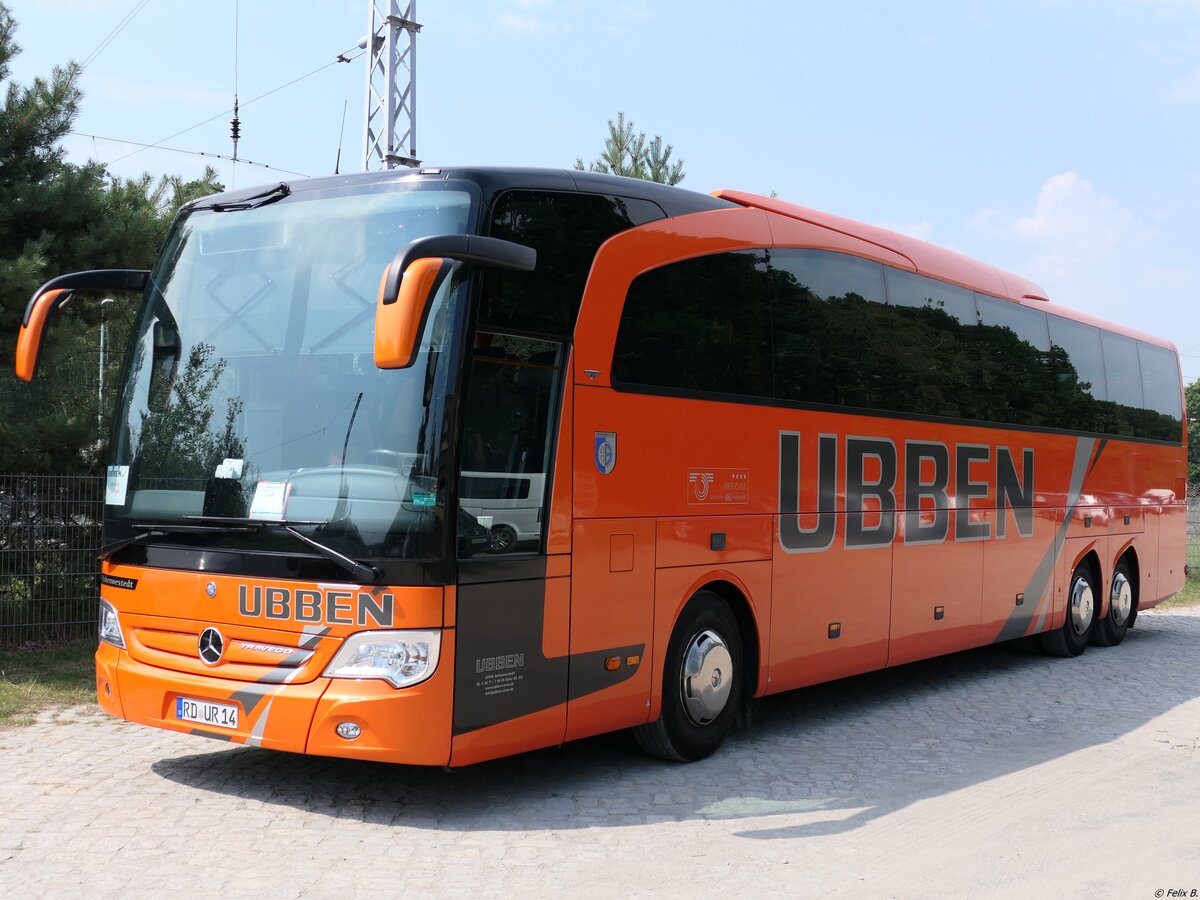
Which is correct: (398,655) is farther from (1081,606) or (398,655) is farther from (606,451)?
(1081,606)

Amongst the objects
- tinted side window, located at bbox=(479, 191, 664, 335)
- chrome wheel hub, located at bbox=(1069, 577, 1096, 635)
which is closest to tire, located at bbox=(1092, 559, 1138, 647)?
chrome wheel hub, located at bbox=(1069, 577, 1096, 635)

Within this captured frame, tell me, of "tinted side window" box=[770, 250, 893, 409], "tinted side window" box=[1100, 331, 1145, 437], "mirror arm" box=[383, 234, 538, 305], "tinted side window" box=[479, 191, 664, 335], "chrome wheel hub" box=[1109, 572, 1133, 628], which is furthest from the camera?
"chrome wheel hub" box=[1109, 572, 1133, 628]

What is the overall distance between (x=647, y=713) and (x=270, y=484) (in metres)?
2.73

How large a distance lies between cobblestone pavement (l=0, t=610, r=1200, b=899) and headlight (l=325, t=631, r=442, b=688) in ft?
2.66

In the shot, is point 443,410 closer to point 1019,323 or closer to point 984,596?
point 984,596

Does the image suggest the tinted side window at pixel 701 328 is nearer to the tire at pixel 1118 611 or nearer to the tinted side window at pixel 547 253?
the tinted side window at pixel 547 253

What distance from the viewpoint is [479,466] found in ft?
21.3

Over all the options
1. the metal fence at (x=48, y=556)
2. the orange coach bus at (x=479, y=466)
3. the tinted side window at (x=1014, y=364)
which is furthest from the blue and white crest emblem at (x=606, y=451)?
the metal fence at (x=48, y=556)

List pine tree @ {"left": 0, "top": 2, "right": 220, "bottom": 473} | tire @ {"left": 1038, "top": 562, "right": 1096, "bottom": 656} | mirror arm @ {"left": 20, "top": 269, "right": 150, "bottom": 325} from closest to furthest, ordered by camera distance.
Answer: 1. mirror arm @ {"left": 20, "top": 269, "right": 150, "bottom": 325}
2. pine tree @ {"left": 0, "top": 2, "right": 220, "bottom": 473}
3. tire @ {"left": 1038, "top": 562, "right": 1096, "bottom": 656}

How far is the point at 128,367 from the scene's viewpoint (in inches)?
294

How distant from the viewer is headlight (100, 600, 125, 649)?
7199mm

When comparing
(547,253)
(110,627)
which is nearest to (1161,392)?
(547,253)

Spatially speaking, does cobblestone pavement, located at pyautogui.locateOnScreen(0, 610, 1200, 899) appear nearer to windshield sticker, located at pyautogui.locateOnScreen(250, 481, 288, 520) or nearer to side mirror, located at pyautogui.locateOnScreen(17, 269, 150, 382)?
windshield sticker, located at pyautogui.locateOnScreen(250, 481, 288, 520)

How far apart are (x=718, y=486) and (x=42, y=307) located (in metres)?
4.29
